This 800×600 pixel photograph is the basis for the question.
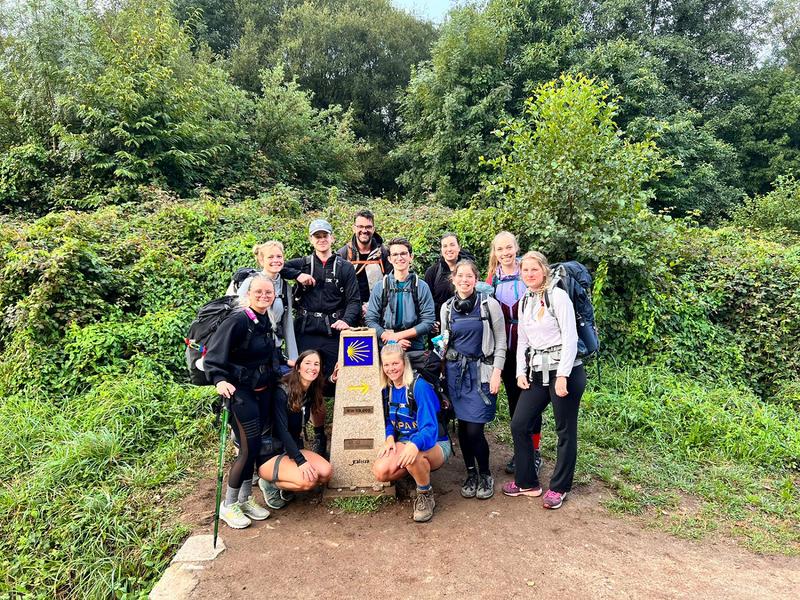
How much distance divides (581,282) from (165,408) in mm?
4197

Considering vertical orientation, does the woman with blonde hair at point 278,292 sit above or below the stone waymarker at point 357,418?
above

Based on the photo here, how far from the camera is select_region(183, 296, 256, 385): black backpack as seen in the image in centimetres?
357

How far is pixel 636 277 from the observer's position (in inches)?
281

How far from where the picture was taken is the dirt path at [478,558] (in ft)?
10.1

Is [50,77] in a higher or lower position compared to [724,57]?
lower

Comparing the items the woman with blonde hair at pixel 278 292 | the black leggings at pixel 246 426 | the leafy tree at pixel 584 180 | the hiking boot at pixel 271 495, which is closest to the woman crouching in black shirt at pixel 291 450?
the hiking boot at pixel 271 495

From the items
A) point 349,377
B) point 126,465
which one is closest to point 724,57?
point 349,377

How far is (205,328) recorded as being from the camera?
3.58m

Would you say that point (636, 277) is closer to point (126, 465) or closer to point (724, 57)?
point (126, 465)

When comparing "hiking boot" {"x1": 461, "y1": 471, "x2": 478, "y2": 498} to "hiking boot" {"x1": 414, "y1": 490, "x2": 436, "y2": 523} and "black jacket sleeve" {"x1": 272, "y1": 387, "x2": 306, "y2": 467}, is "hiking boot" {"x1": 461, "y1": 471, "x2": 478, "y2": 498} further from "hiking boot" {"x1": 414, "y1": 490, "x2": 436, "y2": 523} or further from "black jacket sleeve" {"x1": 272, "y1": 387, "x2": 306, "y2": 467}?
"black jacket sleeve" {"x1": 272, "y1": 387, "x2": 306, "y2": 467}

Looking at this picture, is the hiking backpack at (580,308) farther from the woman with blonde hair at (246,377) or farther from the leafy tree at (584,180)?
the leafy tree at (584,180)

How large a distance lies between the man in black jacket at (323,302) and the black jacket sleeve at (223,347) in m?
1.11

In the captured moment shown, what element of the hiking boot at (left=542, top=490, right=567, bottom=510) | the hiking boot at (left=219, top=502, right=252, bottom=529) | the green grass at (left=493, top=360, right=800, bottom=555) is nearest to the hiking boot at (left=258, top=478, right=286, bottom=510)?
the hiking boot at (left=219, top=502, right=252, bottom=529)

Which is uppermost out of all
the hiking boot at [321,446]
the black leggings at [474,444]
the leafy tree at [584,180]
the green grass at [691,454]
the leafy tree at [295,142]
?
the leafy tree at [295,142]
